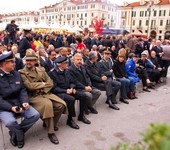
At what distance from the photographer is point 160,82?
7.98 metres

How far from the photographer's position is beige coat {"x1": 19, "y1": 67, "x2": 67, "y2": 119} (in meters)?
3.42

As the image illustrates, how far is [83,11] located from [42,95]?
272ft

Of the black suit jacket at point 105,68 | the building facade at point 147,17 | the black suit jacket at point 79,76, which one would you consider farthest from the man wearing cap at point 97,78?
the building facade at point 147,17

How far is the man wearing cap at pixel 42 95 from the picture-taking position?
11.3ft

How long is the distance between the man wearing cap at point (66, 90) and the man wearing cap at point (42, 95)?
8.8 inches

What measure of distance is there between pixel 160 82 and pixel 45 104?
226 inches

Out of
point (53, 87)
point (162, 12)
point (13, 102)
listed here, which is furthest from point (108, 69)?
point (162, 12)

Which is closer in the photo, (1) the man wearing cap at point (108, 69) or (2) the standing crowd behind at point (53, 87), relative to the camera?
(2) the standing crowd behind at point (53, 87)

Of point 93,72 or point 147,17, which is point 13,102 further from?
point 147,17

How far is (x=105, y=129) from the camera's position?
3.91 meters

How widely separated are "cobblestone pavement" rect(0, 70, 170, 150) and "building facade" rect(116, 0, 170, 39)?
56.1m

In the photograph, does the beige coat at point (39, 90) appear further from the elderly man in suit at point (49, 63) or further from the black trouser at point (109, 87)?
the black trouser at point (109, 87)

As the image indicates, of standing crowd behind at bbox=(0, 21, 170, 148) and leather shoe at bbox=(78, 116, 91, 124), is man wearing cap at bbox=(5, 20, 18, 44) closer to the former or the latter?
standing crowd behind at bbox=(0, 21, 170, 148)

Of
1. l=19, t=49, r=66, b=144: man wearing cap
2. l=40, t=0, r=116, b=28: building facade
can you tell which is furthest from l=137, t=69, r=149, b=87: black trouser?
A: l=40, t=0, r=116, b=28: building facade
